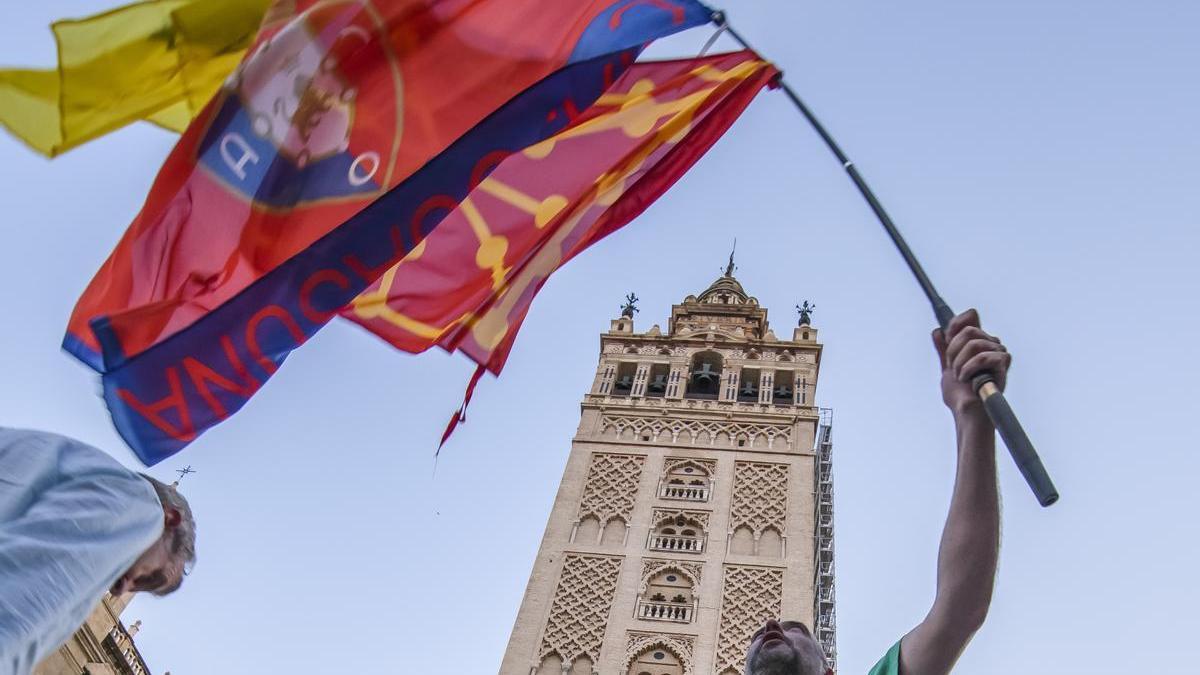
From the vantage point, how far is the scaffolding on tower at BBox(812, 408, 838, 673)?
23.3 metres

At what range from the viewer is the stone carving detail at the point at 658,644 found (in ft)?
61.4

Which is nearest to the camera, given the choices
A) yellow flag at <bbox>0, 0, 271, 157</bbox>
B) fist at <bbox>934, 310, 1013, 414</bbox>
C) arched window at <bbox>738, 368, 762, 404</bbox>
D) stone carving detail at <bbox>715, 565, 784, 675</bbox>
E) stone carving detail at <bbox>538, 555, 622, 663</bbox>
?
fist at <bbox>934, 310, 1013, 414</bbox>

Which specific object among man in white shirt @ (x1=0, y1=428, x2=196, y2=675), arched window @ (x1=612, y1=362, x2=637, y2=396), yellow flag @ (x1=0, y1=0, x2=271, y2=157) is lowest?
man in white shirt @ (x1=0, y1=428, x2=196, y2=675)

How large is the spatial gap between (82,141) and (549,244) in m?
2.30

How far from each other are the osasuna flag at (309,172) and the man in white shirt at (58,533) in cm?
183

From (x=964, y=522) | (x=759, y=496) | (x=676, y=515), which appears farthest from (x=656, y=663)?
(x=964, y=522)

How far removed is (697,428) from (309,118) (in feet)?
66.4

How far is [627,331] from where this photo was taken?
90.3 ft

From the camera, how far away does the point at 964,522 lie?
8.07 ft

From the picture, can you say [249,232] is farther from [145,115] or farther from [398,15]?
[398,15]

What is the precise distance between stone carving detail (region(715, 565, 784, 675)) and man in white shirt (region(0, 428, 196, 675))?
700 inches

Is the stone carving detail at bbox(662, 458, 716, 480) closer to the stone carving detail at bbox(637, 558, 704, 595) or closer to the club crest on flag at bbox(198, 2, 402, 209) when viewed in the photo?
the stone carving detail at bbox(637, 558, 704, 595)

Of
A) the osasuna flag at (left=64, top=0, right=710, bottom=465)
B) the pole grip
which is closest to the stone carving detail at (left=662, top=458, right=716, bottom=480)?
the osasuna flag at (left=64, top=0, right=710, bottom=465)

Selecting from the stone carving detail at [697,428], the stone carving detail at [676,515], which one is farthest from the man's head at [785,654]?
the stone carving detail at [697,428]
